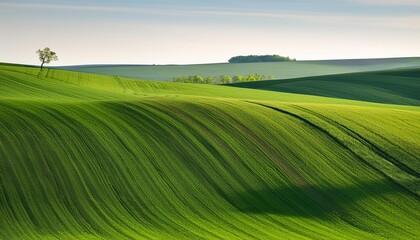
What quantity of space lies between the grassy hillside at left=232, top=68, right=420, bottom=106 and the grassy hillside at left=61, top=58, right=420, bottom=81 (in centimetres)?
4583

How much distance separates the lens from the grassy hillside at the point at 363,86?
63000mm

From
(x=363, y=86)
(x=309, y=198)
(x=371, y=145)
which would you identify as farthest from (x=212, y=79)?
(x=309, y=198)

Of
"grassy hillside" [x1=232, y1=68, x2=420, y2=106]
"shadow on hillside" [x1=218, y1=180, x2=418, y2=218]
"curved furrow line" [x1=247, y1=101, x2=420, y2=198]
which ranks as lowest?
"shadow on hillside" [x1=218, y1=180, x2=418, y2=218]

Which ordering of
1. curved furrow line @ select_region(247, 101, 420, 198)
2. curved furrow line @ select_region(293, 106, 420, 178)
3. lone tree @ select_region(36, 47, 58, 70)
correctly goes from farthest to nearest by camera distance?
lone tree @ select_region(36, 47, 58, 70)
curved furrow line @ select_region(293, 106, 420, 178)
curved furrow line @ select_region(247, 101, 420, 198)

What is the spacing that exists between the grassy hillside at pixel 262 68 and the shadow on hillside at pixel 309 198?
9107 centimetres

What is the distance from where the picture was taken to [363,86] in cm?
6881

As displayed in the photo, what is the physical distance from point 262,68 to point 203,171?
4508 inches

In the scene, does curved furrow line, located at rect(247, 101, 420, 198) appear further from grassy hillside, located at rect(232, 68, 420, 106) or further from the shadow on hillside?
grassy hillside, located at rect(232, 68, 420, 106)

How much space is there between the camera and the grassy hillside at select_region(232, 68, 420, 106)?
63000 millimetres

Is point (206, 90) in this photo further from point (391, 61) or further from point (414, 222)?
point (391, 61)

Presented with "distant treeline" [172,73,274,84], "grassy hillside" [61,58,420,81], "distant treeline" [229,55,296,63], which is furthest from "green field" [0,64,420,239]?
"distant treeline" [229,55,296,63]

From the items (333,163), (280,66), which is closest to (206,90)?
(333,163)

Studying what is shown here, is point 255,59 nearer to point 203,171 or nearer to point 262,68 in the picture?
point 262,68

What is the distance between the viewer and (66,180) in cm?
2302
